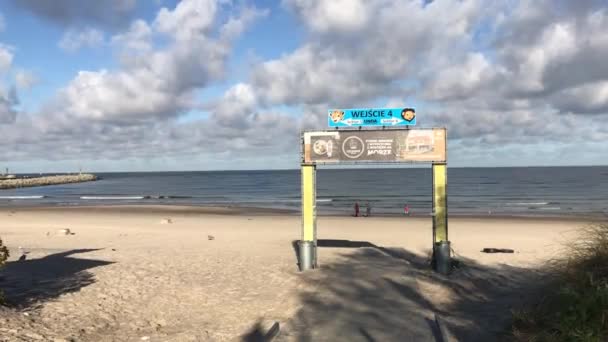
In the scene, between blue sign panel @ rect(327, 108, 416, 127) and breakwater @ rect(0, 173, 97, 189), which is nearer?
blue sign panel @ rect(327, 108, 416, 127)

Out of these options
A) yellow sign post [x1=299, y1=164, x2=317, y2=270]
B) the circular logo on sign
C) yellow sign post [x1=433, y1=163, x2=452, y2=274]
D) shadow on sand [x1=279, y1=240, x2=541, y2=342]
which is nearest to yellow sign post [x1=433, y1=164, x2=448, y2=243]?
yellow sign post [x1=433, y1=163, x2=452, y2=274]

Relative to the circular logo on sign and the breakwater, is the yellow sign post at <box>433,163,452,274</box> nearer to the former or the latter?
the circular logo on sign

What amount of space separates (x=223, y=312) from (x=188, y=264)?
5.21 meters

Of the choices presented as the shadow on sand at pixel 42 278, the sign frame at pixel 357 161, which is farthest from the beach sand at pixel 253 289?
the sign frame at pixel 357 161

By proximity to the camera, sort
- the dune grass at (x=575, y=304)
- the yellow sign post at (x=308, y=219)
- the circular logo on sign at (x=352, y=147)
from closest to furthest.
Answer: the dune grass at (x=575, y=304) → the circular logo on sign at (x=352, y=147) → the yellow sign post at (x=308, y=219)

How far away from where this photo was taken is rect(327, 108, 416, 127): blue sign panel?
13277mm

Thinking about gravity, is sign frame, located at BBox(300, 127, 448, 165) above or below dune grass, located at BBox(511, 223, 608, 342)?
above

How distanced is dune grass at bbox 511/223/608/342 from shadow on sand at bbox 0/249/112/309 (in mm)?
8950

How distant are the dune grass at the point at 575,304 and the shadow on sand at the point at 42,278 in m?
8.95

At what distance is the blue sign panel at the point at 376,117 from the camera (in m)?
13.3

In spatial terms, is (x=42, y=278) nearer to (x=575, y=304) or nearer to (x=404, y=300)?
(x=404, y=300)

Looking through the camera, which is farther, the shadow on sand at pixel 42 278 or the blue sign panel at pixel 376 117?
the blue sign panel at pixel 376 117

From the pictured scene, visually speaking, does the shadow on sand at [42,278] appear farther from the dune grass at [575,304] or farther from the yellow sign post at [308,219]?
the dune grass at [575,304]

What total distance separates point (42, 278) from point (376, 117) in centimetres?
969
